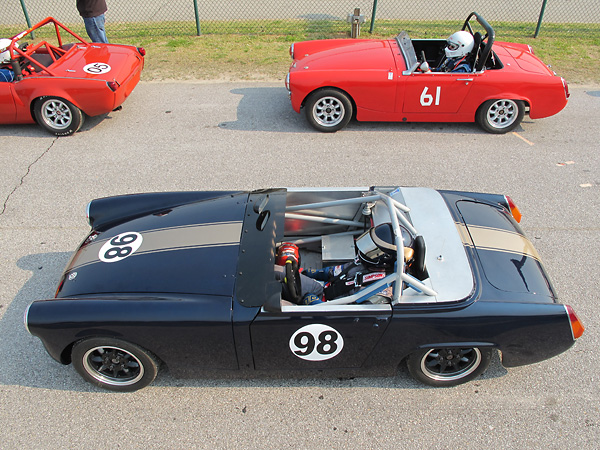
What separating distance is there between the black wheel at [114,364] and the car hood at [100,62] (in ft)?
15.2

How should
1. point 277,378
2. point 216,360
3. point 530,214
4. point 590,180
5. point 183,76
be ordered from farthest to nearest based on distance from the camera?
point 183,76, point 590,180, point 530,214, point 277,378, point 216,360

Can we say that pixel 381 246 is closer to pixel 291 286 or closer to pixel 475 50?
pixel 291 286

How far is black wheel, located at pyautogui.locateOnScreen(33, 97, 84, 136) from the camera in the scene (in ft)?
21.4

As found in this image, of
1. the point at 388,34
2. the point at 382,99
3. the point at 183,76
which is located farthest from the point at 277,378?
the point at 388,34

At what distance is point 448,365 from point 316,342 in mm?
1023

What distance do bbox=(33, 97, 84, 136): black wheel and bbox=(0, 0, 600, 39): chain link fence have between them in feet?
16.6

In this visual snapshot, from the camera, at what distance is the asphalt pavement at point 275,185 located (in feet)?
10.3

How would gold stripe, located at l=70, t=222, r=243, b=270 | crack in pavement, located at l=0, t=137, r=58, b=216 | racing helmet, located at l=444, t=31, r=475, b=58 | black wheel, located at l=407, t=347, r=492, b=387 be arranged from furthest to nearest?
racing helmet, located at l=444, t=31, r=475, b=58 < crack in pavement, located at l=0, t=137, r=58, b=216 < gold stripe, located at l=70, t=222, r=243, b=270 < black wheel, located at l=407, t=347, r=492, b=387

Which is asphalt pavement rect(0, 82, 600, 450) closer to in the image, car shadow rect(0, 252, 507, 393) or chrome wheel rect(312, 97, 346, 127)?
car shadow rect(0, 252, 507, 393)

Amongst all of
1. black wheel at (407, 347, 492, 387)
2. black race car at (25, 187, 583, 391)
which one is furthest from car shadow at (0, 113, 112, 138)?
black wheel at (407, 347, 492, 387)

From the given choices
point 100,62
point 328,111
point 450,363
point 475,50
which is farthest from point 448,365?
point 100,62

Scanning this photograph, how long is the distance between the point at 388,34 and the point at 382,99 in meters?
5.13

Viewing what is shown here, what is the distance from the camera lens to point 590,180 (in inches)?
231

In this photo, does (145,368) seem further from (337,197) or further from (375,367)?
(337,197)
